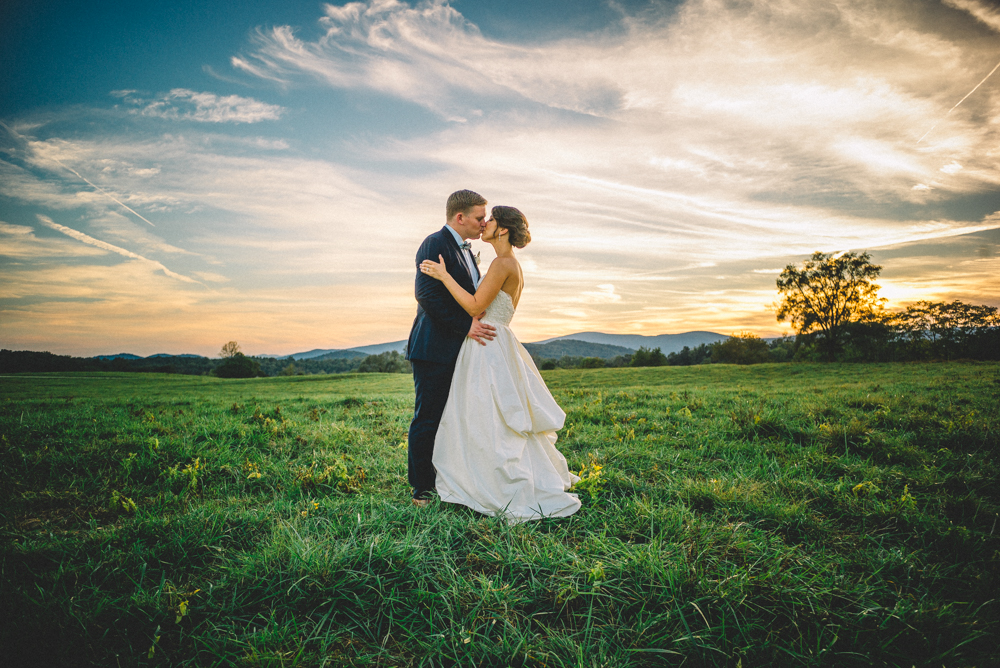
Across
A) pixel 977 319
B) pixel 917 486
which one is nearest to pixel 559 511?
pixel 917 486

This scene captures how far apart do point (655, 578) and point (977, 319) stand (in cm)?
5161

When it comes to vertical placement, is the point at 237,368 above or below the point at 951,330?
below

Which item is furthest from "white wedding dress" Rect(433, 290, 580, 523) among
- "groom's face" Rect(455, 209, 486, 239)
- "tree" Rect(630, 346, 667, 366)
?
"tree" Rect(630, 346, 667, 366)

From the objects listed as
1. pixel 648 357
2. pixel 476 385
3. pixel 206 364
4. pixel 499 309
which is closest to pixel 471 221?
pixel 499 309

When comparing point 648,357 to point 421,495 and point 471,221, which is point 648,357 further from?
point 421,495

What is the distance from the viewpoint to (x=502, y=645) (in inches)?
91.8

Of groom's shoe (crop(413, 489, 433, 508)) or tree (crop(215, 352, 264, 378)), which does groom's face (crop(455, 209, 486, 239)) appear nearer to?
groom's shoe (crop(413, 489, 433, 508))

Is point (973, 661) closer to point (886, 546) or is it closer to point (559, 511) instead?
point (886, 546)

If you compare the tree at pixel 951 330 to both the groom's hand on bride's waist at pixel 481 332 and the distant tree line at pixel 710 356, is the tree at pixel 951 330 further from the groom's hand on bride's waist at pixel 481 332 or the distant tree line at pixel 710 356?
the groom's hand on bride's waist at pixel 481 332

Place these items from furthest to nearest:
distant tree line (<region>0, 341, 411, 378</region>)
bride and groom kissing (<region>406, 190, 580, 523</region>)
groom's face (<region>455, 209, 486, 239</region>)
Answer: distant tree line (<region>0, 341, 411, 378</region>) < groom's face (<region>455, 209, 486, 239</region>) < bride and groom kissing (<region>406, 190, 580, 523</region>)

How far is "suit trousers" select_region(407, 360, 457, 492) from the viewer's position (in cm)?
456

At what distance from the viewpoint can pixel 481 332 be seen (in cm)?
456

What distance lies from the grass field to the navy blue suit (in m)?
0.60

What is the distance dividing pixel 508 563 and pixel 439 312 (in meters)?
2.58
